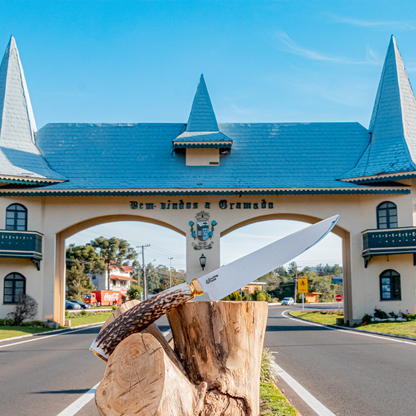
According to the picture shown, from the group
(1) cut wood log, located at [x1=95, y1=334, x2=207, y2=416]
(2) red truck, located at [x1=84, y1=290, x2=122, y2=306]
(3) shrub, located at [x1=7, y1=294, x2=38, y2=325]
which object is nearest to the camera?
(1) cut wood log, located at [x1=95, y1=334, x2=207, y2=416]

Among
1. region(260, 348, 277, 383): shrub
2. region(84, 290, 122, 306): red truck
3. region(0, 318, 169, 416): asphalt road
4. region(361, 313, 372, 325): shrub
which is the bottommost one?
region(84, 290, 122, 306): red truck

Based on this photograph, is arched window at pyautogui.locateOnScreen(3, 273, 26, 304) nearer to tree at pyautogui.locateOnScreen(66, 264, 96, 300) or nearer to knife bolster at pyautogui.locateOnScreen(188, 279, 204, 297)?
knife bolster at pyautogui.locateOnScreen(188, 279, 204, 297)

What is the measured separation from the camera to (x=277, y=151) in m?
27.0

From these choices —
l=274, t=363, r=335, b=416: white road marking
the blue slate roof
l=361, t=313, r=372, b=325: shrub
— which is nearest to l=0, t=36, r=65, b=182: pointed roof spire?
the blue slate roof

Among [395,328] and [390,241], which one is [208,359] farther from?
[390,241]

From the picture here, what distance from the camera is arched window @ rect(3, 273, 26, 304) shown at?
933 inches

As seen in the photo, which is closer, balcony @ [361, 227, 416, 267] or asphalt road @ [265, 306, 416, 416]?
asphalt road @ [265, 306, 416, 416]

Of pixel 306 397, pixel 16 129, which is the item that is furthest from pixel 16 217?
pixel 306 397

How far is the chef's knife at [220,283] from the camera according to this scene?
3623mm

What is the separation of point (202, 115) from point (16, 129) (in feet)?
33.0

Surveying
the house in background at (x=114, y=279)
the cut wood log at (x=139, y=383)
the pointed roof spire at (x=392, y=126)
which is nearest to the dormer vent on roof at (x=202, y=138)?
the pointed roof spire at (x=392, y=126)

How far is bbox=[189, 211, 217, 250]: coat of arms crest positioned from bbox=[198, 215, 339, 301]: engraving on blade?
810 inches

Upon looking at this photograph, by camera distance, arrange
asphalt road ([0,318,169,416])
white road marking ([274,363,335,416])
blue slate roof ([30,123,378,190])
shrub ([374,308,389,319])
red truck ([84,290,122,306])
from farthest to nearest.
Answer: red truck ([84,290,122,306]), blue slate roof ([30,123,378,190]), shrub ([374,308,389,319]), asphalt road ([0,318,169,416]), white road marking ([274,363,335,416])

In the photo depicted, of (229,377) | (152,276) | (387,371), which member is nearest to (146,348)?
(229,377)
